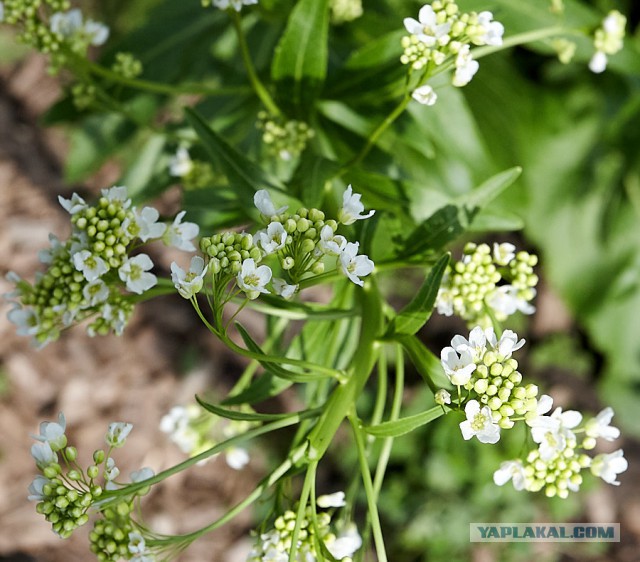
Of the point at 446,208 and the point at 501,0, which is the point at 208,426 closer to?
the point at 446,208

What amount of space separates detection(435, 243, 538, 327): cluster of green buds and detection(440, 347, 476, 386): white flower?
26 cm

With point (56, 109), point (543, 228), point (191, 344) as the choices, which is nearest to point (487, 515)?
point (543, 228)

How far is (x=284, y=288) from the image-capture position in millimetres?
1206

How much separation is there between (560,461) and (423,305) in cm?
38

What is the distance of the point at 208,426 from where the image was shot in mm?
1924

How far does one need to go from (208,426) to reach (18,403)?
6.84 ft

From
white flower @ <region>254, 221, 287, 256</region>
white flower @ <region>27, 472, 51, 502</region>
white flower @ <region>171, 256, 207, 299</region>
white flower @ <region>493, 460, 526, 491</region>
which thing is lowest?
white flower @ <region>493, 460, 526, 491</region>

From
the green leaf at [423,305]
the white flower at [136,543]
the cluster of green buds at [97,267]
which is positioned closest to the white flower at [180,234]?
the cluster of green buds at [97,267]

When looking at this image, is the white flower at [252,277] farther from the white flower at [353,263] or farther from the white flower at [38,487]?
the white flower at [38,487]

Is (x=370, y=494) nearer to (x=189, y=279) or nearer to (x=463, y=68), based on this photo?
(x=189, y=279)

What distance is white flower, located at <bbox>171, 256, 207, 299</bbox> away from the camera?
1196 millimetres

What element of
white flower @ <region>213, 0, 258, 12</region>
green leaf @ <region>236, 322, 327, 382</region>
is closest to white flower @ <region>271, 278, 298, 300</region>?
green leaf @ <region>236, 322, 327, 382</region>

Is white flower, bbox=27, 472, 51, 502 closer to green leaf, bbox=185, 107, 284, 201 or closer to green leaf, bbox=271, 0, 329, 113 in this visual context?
green leaf, bbox=185, 107, 284, 201

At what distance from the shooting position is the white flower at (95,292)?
1412 millimetres
